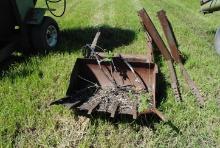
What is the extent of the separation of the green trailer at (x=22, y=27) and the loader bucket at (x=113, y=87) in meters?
2.03

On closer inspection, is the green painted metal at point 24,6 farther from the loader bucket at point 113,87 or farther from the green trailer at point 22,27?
the loader bucket at point 113,87

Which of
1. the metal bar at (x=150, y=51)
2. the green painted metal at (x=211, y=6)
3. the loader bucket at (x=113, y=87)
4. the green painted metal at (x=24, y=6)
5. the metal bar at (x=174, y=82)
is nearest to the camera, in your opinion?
the loader bucket at (x=113, y=87)

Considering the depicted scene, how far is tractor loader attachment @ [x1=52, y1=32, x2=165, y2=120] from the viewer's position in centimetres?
570

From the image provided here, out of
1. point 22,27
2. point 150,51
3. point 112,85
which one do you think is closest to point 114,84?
point 112,85

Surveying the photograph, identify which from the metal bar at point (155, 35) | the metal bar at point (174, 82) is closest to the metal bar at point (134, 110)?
the metal bar at point (174, 82)

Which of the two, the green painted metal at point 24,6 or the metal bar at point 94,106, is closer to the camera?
the metal bar at point 94,106

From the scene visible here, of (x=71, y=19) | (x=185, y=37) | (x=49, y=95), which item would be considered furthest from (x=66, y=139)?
(x=71, y=19)

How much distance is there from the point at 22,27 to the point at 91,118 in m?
3.08

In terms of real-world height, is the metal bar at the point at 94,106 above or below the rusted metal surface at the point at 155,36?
below

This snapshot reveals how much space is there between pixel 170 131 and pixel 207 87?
146 centimetres

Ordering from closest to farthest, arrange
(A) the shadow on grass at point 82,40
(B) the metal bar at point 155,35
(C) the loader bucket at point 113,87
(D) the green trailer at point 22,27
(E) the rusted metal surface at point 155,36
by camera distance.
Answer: (C) the loader bucket at point 113,87
(E) the rusted metal surface at point 155,36
(B) the metal bar at point 155,35
(D) the green trailer at point 22,27
(A) the shadow on grass at point 82,40

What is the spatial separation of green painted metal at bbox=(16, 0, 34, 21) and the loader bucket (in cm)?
228

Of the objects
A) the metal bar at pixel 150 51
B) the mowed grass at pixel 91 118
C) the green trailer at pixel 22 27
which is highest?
the green trailer at pixel 22 27

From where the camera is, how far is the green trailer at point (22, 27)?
7770mm
